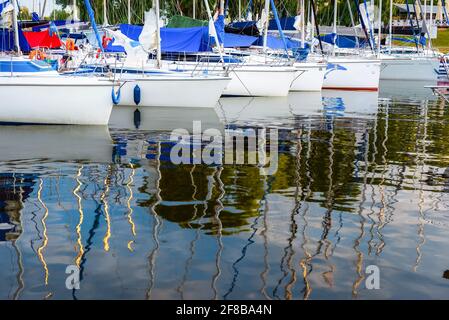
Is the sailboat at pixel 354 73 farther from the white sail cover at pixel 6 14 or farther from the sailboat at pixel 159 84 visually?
the white sail cover at pixel 6 14

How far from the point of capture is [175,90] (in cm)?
3222

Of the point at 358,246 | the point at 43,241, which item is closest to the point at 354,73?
the point at 358,246

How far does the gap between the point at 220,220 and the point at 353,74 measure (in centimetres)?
4103

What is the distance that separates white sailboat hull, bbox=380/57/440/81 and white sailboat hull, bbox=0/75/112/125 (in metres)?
44.6

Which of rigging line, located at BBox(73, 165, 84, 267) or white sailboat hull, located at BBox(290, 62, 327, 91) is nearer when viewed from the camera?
rigging line, located at BBox(73, 165, 84, 267)

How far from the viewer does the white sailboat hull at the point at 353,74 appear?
50.5 metres

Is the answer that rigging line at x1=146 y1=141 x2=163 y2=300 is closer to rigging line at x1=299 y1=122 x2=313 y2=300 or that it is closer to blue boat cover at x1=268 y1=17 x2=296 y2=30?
rigging line at x1=299 y1=122 x2=313 y2=300

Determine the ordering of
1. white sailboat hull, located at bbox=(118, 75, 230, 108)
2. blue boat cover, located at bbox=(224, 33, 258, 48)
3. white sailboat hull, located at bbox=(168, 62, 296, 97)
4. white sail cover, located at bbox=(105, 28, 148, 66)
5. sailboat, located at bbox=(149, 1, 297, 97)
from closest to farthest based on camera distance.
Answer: white sailboat hull, located at bbox=(118, 75, 230, 108)
white sail cover, located at bbox=(105, 28, 148, 66)
sailboat, located at bbox=(149, 1, 297, 97)
white sailboat hull, located at bbox=(168, 62, 296, 97)
blue boat cover, located at bbox=(224, 33, 258, 48)

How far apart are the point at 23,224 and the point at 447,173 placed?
31.6 feet

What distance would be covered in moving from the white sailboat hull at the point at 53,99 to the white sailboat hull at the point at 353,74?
28666mm

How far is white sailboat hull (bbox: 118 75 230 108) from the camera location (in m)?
32.1

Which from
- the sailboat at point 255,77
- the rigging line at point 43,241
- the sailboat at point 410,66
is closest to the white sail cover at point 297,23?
the sailboat at point 255,77

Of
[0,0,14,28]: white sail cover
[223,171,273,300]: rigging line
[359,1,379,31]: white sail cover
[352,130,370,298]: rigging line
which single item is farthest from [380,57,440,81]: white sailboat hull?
[223,171,273,300]: rigging line

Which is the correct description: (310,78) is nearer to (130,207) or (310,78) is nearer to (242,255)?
(130,207)
